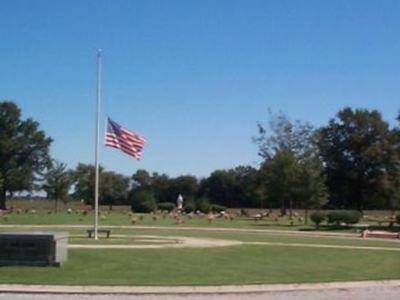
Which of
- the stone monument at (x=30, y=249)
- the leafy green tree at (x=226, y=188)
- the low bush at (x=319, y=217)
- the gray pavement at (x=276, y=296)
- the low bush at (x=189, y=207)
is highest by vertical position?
the leafy green tree at (x=226, y=188)

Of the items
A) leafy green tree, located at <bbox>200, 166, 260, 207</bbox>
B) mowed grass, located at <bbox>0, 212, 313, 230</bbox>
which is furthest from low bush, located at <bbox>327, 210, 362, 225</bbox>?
leafy green tree, located at <bbox>200, 166, 260, 207</bbox>

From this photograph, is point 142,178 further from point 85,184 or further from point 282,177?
point 282,177

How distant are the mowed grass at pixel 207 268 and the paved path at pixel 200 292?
2.37 ft

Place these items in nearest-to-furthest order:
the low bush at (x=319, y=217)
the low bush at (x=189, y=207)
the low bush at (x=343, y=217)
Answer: the low bush at (x=343, y=217) → the low bush at (x=319, y=217) → the low bush at (x=189, y=207)

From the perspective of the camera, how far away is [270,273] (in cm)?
1842

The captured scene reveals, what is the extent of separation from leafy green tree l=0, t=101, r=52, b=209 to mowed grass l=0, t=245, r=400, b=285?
71094mm

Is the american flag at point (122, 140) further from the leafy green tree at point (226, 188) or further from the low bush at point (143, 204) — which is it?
the leafy green tree at point (226, 188)

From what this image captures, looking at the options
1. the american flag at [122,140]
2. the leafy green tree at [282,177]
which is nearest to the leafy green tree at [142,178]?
the leafy green tree at [282,177]

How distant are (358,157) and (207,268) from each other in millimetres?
75055

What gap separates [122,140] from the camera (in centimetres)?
3170

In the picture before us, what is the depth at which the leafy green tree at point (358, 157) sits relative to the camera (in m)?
88.2

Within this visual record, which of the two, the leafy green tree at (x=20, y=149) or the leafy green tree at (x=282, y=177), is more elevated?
the leafy green tree at (x=20, y=149)

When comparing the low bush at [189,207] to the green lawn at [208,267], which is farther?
the low bush at [189,207]

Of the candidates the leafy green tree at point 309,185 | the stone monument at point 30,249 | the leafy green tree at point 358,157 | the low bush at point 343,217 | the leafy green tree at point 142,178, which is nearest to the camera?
the stone monument at point 30,249
